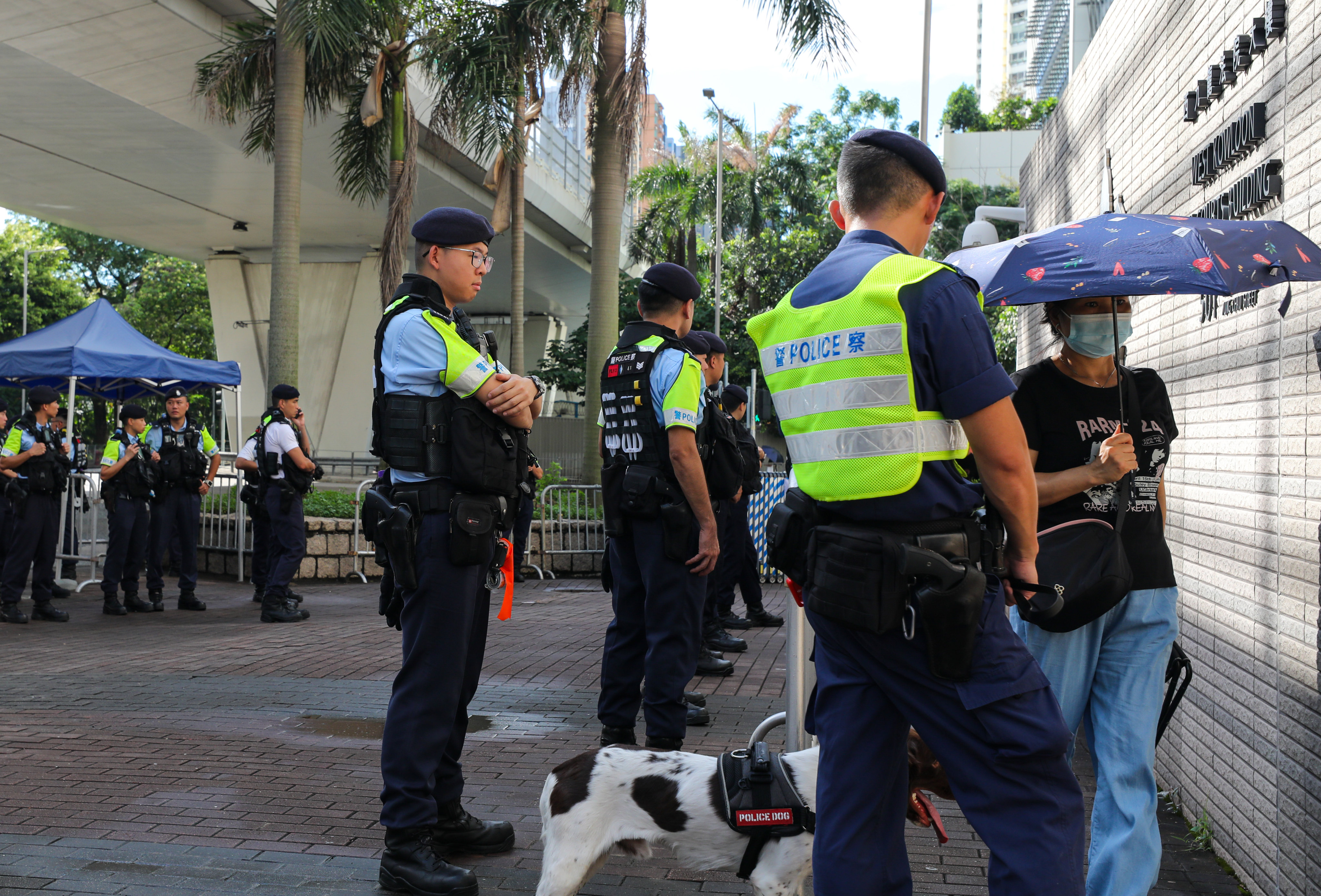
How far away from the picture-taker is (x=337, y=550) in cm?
1331

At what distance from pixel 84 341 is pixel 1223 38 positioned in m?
12.5

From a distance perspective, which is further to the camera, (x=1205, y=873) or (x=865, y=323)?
(x=1205, y=873)

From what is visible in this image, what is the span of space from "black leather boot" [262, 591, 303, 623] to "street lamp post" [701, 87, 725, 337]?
22147 millimetres

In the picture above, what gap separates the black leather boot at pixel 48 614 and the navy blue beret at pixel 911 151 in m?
9.73

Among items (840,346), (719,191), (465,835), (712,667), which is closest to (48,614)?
(712,667)

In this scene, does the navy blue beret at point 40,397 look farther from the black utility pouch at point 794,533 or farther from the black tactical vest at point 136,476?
the black utility pouch at point 794,533

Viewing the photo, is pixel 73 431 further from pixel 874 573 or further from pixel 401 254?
pixel 874 573

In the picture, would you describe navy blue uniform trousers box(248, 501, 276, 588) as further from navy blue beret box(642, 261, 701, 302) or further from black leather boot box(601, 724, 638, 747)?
navy blue beret box(642, 261, 701, 302)

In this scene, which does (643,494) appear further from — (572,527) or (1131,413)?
(572,527)

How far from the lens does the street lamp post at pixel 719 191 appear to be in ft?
107

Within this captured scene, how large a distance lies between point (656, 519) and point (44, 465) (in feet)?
25.0

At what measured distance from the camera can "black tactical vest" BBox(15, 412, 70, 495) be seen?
9797 mm

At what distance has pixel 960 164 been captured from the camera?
5072 centimetres

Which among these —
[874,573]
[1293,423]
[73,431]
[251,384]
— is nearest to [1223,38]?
[1293,423]
